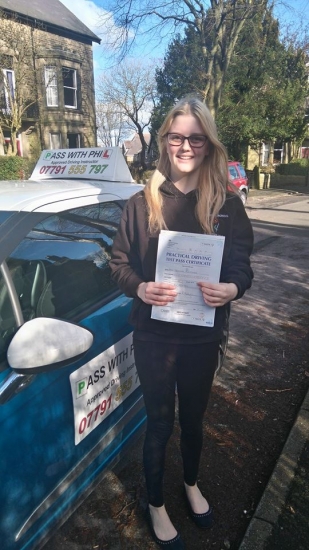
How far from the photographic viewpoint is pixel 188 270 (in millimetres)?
1669

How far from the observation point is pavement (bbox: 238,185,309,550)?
78.3 inches

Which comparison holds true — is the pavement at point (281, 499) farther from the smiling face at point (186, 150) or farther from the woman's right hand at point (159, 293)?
the smiling face at point (186, 150)

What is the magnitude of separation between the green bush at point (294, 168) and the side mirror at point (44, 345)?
3030 cm

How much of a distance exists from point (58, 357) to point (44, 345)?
0.26ft

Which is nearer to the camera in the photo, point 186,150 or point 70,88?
point 186,150

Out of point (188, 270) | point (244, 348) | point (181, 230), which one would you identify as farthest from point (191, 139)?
point (244, 348)

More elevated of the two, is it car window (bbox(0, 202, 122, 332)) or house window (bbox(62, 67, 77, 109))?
house window (bbox(62, 67, 77, 109))

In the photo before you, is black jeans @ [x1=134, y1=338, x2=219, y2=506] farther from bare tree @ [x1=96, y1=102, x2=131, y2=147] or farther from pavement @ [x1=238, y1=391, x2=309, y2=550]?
bare tree @ [x1=96, y1=102, x2=131, y2=147]

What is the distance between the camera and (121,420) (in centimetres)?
221

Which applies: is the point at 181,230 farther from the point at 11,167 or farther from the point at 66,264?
the point at 11,167

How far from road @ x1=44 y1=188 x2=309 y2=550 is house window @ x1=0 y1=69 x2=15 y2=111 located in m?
14.2

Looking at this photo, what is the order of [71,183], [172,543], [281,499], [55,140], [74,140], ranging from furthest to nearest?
[74,140]
[55,140]
[71,183]
[281,499]
[172,543]

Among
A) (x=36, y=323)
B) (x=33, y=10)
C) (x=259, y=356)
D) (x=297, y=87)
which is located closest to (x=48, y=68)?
(x=33, y=10)

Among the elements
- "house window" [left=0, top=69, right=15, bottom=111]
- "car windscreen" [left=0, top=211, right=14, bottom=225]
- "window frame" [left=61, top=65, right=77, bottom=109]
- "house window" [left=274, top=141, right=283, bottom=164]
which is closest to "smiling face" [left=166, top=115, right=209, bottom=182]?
"car windscreen" [left=0, top=211, right=14, bottom=225]
